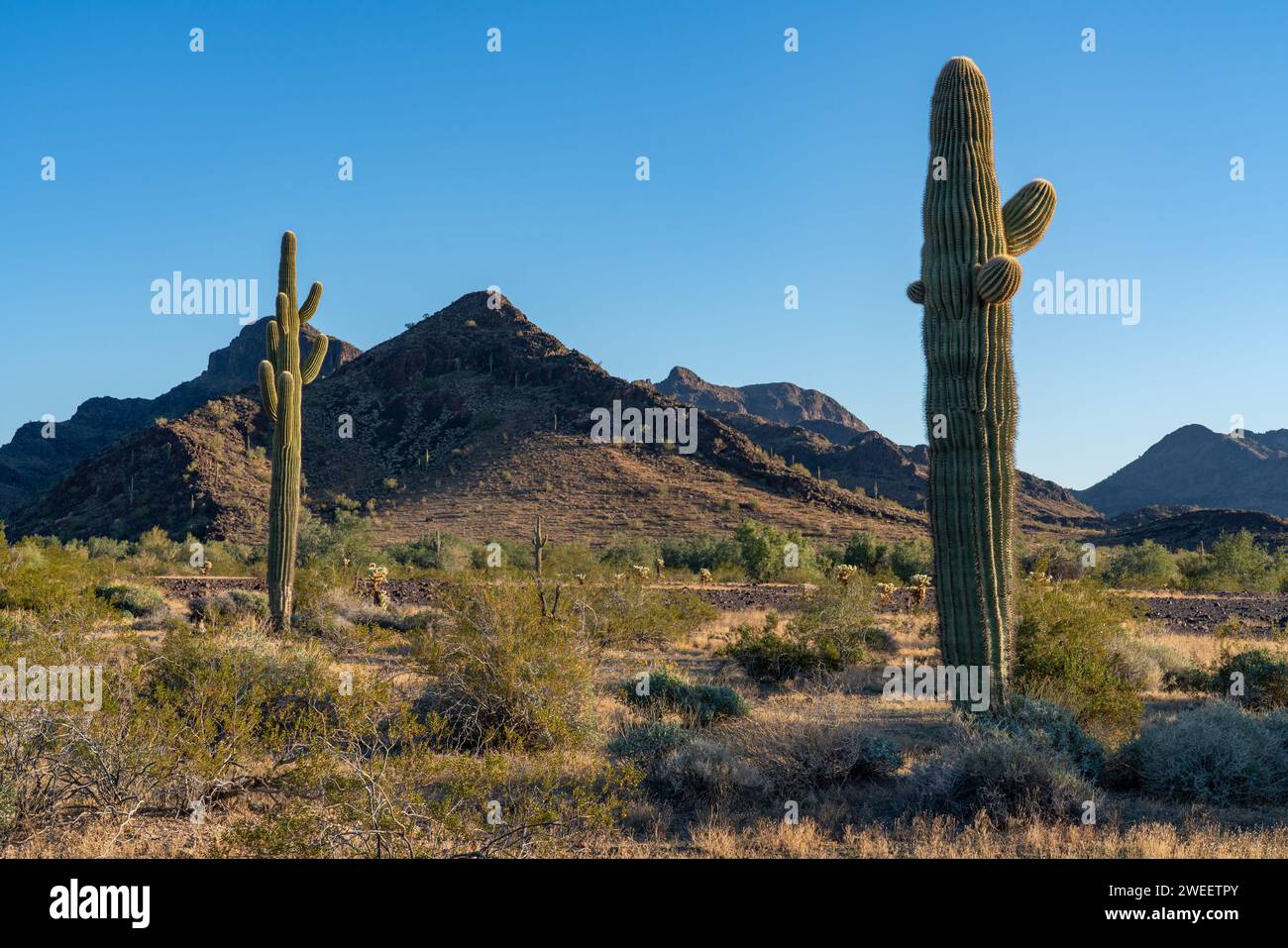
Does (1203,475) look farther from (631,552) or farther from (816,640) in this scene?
(816,640)

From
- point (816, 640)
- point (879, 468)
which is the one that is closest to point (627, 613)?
point (816, 640)

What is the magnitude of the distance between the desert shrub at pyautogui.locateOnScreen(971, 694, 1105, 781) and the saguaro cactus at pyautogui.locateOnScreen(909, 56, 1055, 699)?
235 mm

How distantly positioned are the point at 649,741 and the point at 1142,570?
99.9 ft

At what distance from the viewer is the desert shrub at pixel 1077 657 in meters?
8.30

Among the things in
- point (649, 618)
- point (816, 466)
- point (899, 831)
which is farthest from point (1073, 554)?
point (816, 466)

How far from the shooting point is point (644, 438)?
55875 millimetres

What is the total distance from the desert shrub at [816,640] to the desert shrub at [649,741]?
4869 millimetres

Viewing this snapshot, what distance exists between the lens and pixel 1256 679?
1026 cm

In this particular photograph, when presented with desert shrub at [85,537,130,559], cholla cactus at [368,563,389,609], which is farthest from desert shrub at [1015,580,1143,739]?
desert shrub at [85,537,130,559]

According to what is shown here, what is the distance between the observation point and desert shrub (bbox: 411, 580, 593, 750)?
7.51 metres

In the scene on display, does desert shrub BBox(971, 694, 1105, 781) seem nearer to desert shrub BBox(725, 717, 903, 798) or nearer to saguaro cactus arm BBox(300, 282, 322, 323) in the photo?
desert shrub BBox(725, 717, 903, 798)

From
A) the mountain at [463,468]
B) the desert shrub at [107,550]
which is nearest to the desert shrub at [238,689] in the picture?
the desert shrub at [107,550]

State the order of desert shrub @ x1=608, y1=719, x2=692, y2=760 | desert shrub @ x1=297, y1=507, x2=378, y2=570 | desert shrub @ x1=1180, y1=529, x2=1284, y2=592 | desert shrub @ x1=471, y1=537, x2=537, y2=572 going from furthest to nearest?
desert shrub @ x1=1180, y1=529, x2=1284, y2=592 < desert shrub @ x1=471, y1=537, x2=537, y2=572 < desert shrub @ x1=297, y1=507, x2=378, y2=570 < desert shrub @ x1=608, y1=719, x2=692, y2=760
